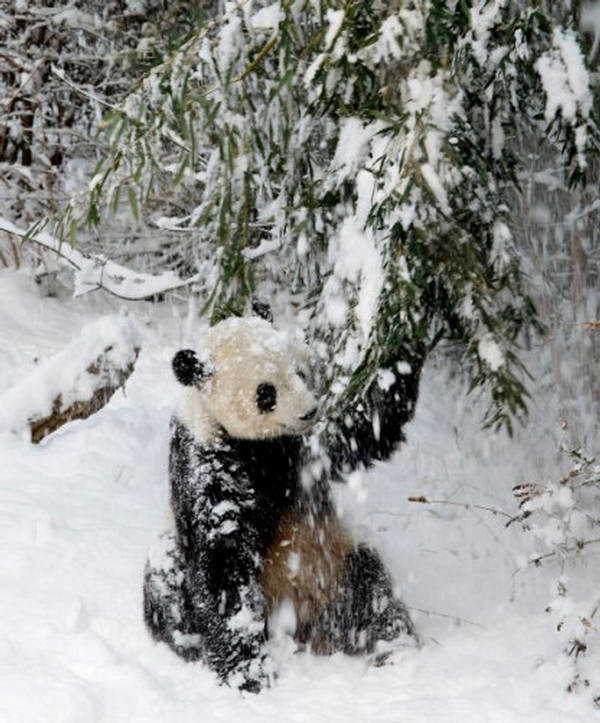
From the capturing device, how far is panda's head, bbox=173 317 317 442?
3.06 m

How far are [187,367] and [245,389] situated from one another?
0.66 feet

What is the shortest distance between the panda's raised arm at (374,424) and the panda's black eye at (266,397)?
203mm

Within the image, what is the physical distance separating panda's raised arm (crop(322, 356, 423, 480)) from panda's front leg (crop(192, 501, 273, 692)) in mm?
403

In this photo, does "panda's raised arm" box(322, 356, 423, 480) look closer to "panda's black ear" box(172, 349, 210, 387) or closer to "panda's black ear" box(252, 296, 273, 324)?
"panda's black ear" box(172, 349, 210, 387)

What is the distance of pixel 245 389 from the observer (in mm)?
3057

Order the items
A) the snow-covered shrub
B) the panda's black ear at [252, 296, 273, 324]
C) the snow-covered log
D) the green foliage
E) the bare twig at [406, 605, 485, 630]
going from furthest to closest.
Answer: the snow-covered log < the panda's black ear at [252, 296, 273, 324] < the bare twig at [406, 605, 485, 630] < the green foliage < the snow-covered shrub

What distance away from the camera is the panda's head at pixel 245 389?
3059 mm

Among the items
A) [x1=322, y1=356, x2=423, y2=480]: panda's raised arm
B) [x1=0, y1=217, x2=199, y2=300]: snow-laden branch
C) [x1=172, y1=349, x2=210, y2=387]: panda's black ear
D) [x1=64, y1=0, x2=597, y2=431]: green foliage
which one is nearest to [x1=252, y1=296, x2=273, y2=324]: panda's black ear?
[x1=64, y1=0, x2=597, y2=431]: green foliage

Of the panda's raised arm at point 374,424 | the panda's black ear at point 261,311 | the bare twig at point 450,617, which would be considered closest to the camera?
the panda's raised arm at point 374,424

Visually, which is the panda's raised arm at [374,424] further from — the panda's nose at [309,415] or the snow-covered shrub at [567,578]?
the snow-covered shrub at [567,578]

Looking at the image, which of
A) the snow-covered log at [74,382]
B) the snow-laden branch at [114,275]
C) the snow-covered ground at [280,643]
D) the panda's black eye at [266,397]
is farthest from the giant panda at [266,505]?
the snow-laden branch at [114,275]

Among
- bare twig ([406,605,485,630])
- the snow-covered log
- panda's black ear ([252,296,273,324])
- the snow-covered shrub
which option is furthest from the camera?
the snow-covered log

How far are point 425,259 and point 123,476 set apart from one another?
239cm

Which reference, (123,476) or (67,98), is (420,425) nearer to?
(123,476)
